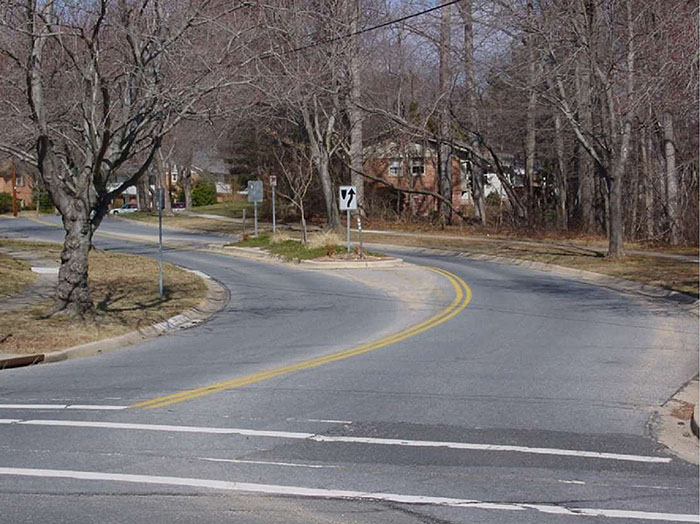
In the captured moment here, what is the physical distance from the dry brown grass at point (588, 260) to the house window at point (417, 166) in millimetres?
16617

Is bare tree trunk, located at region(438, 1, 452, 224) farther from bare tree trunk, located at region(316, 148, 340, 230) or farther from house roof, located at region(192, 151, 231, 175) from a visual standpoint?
house roof, located at region(192, 151, 231, 175)

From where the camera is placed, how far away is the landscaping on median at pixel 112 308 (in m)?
14.8

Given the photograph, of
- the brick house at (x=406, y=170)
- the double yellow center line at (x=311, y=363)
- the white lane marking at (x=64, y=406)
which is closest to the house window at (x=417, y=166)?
the brick house at (x=406, y=170)

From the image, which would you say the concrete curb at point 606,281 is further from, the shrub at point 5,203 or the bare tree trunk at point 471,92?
the shrub at point 5,203

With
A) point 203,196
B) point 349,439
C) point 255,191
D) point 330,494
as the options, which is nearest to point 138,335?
point 349,439

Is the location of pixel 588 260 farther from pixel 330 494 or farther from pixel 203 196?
pixel 203 196

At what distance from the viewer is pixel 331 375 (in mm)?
11648

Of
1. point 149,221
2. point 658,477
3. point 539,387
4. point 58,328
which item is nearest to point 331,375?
point 539,387

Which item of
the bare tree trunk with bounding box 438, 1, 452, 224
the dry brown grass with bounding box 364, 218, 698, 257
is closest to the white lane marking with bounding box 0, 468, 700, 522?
the dry brown grass with bounding box 364, 218, 698, 257

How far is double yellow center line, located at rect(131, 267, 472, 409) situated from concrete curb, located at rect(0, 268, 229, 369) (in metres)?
3.74

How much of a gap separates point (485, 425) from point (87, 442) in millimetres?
3663

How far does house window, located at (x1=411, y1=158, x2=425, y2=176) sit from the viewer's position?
58156 mm

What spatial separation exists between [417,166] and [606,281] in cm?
3499

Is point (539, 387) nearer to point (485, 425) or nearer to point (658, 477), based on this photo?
point (485, 425)
